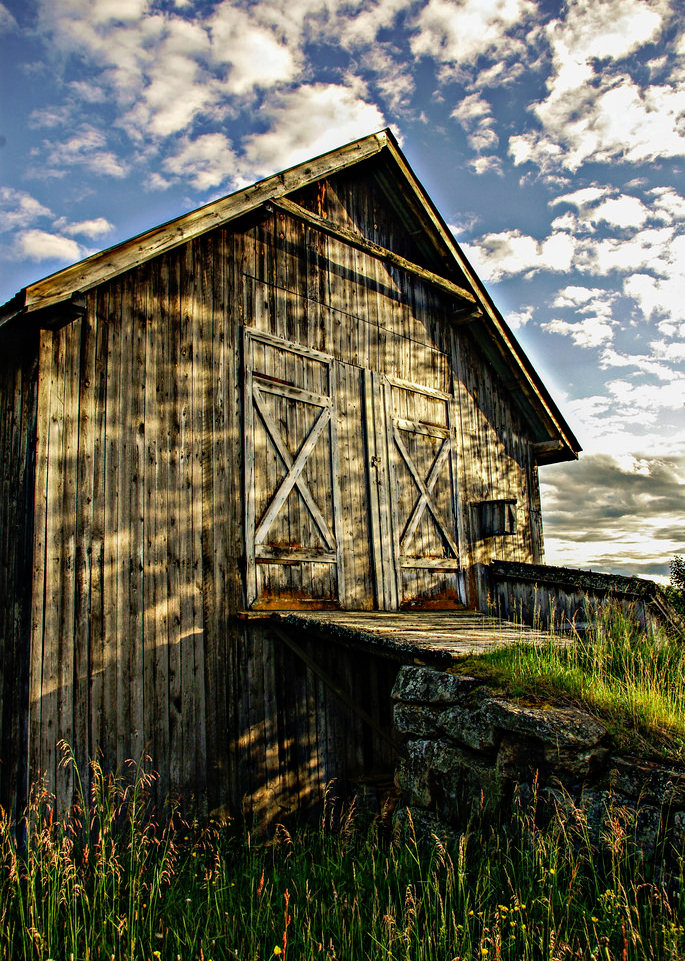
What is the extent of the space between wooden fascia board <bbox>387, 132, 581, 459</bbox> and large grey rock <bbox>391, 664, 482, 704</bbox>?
21.6ft

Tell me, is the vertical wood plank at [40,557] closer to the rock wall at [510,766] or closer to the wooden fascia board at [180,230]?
the wooden fascia board at [180,230]

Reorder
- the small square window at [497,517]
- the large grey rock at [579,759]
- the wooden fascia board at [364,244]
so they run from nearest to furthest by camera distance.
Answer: the large grey rock at [579,759]
the wooden fascia board at [364,244]
the small square window at [497,517]

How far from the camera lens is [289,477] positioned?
7738 millimetres

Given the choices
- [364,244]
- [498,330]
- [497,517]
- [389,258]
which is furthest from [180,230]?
[497,517]

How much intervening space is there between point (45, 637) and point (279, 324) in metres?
4.20

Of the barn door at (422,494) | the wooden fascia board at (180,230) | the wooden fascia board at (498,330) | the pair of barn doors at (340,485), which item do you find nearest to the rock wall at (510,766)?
the pair of barn doors at (340,485)

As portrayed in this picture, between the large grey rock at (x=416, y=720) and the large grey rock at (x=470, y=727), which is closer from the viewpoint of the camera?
the large grey rock at (x=470, y=727)

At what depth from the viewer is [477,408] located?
11.0m

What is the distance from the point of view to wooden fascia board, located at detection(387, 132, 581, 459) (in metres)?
9.73

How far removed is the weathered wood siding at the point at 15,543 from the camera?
5.54 metres

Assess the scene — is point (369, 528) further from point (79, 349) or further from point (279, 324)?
point (79, 349)

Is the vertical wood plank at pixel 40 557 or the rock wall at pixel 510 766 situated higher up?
the vertical wood plank at pixel 40 557

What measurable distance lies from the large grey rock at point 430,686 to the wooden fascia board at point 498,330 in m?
6.59

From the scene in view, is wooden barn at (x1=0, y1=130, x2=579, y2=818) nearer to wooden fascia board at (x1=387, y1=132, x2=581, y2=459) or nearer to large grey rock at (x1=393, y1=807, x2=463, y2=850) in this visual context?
wooden fascia board at (x1=387, y1=132, x2=581, y2=459)
